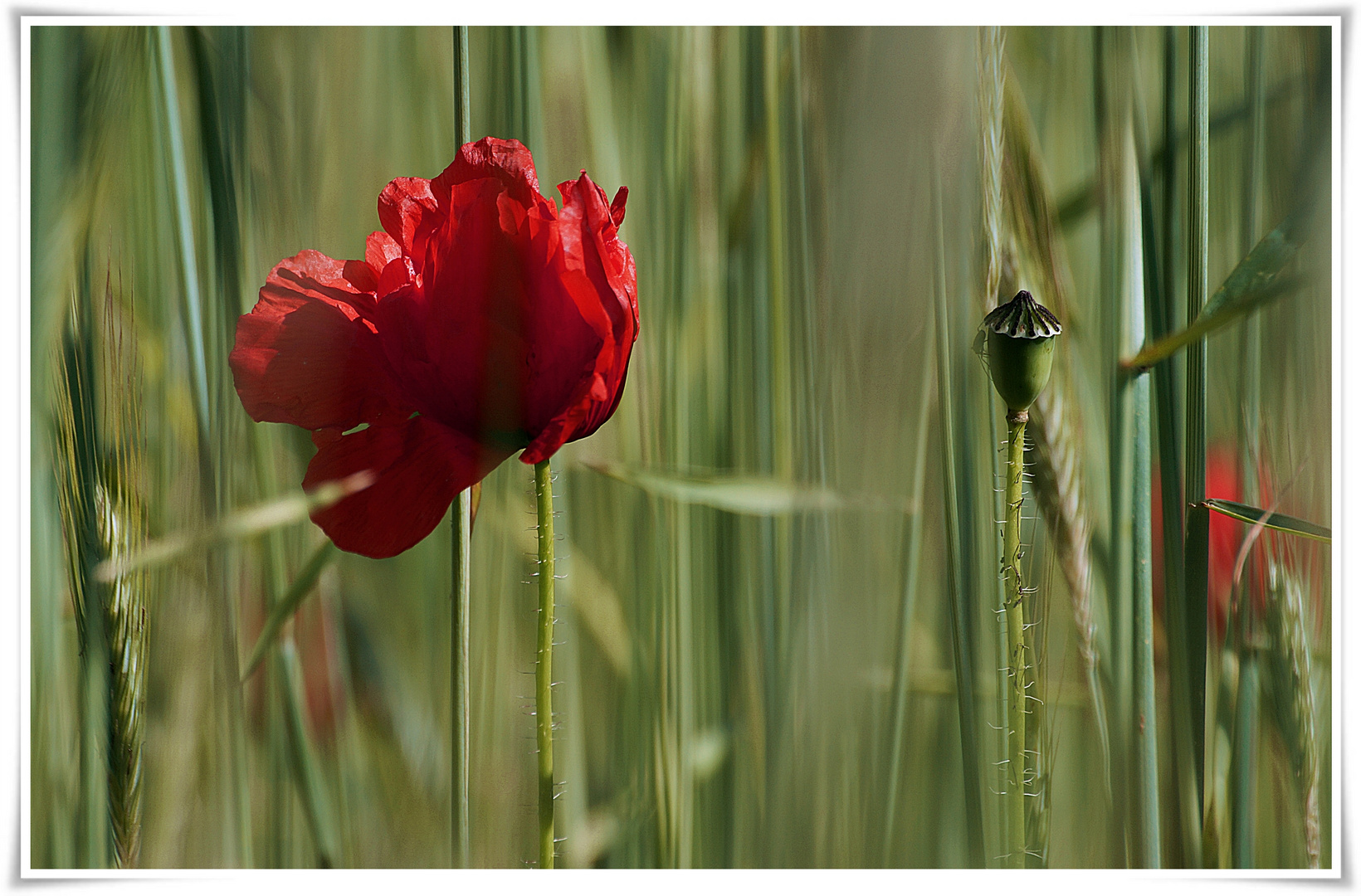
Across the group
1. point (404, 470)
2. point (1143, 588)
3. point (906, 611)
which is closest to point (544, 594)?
point (404, 470)

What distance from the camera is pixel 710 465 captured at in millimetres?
502

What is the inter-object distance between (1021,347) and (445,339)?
24 centimetres

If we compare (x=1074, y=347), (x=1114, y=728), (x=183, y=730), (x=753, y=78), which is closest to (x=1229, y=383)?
(x=1074, y=347)

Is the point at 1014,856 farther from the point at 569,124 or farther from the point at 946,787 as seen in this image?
the point at 569,124

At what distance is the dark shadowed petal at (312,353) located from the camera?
0.40m

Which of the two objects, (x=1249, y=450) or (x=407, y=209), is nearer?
(x=407, y=209)

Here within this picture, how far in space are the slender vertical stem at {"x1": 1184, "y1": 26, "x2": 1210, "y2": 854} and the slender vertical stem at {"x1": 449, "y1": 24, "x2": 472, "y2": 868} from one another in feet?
1.16

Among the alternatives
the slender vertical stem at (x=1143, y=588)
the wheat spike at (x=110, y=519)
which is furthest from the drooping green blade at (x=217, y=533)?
the slender vertical stem at (x=1143, y=588)

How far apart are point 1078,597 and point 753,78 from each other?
0.31 metres

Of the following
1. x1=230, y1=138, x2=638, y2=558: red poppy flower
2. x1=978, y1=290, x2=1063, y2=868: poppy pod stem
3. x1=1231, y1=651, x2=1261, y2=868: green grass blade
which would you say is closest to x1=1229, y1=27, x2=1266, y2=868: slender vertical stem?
x1=1231, y1=651, x2=1261, y2=868: green grass blade

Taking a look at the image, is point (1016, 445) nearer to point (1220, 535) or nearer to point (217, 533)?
point (1220, 535)

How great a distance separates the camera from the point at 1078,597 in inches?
19.5

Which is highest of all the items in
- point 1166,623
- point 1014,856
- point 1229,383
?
point 1229,383
